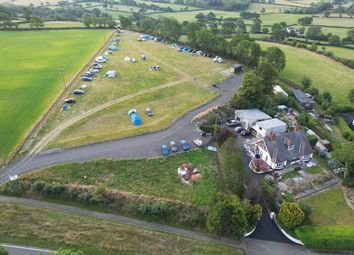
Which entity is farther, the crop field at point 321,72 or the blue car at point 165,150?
the crop field at point 321,72

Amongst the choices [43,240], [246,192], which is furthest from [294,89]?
[43,240]

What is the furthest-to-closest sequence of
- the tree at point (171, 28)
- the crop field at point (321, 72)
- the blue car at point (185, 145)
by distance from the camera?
the tree at point (171, 28)
the crop field at point (321, 72)
the blue car at point (185, 145)

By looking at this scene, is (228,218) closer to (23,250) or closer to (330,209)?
(330,209)

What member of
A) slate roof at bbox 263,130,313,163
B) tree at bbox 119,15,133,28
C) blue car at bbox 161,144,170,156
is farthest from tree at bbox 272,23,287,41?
blue car at bbox 161,144,170,156

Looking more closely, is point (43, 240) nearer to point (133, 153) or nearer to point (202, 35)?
point (133, 153)

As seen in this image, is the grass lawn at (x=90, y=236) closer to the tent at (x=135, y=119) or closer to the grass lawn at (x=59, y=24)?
the tent at (x=135, y=119)

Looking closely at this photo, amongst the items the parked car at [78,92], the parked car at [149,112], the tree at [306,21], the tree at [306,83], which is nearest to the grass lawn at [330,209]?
the parked car at [149,112]
